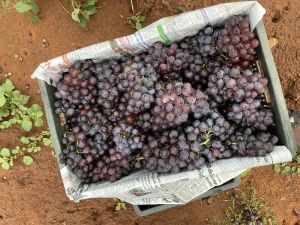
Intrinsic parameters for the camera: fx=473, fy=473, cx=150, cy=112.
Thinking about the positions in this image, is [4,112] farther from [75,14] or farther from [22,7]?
[75,14]

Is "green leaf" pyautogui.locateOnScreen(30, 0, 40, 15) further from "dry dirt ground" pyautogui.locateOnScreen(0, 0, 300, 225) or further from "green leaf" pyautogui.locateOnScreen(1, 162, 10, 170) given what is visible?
"green leaf" pyautogui.locateOnScreen(1, 162, 10, 170)

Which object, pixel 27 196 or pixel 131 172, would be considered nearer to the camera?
pixel 131 172

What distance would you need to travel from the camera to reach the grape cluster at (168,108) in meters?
2.22

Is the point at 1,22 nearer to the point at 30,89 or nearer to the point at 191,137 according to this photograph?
the point at 30,89

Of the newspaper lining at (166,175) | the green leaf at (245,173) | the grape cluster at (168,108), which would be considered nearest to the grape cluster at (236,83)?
the grape cluster at (168,108)

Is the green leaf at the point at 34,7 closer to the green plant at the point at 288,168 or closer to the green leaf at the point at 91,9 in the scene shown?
the green leaf at the point at 91,9

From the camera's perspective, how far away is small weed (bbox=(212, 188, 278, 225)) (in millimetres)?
3176

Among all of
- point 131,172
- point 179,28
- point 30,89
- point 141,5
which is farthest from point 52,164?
point 179,28

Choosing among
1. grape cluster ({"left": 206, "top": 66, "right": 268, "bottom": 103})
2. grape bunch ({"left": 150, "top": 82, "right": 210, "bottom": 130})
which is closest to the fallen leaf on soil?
A: grape cluster ({"left": 206, "top": 66, "right": 268, "bottom": 103})

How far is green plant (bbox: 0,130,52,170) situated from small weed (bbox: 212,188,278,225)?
1.30 m

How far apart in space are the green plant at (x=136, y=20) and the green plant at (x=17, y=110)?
2.74 ft

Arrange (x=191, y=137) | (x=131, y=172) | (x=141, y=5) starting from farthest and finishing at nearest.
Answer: (x=141, y=5), (x=131, y=172), (x=191, y=137)

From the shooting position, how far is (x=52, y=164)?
324 centimetres

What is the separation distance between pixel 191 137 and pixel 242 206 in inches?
48.8
